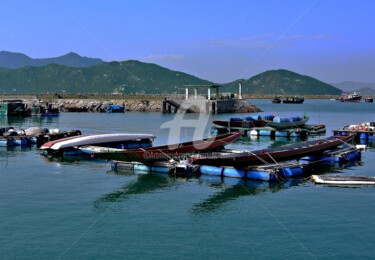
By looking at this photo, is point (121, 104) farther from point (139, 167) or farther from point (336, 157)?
point (139, 167)

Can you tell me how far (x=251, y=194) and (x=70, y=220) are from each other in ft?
38.0

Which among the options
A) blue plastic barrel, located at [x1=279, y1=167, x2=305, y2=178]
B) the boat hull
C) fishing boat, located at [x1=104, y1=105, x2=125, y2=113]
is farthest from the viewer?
fishing boat, located at [x1=104, y1=105, x2=125, y2=113]

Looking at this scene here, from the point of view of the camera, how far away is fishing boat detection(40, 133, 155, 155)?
4284 cm

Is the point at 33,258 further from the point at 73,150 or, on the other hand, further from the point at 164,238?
the point at 73,150

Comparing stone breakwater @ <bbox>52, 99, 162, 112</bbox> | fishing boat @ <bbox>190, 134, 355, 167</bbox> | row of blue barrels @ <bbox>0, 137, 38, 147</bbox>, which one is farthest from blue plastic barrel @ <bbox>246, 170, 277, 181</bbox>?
stone breakwater @ <bbox>52, 99, 162, 112</bbox>

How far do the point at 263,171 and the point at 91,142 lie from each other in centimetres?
2007

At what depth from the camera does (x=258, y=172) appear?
31172 mm

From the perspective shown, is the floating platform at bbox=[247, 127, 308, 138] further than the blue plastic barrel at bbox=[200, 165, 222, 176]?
Yes

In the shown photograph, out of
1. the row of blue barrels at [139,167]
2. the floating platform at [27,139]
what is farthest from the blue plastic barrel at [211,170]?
the floating platform at [27,139]

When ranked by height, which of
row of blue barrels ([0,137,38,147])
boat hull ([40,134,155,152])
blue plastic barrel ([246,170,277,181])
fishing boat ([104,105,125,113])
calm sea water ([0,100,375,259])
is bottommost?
calm sea water ([0,100,375,259])

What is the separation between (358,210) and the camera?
78.9 ft

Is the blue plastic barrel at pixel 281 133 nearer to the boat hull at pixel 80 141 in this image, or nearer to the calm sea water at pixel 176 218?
the boat hull at pixel 80 141

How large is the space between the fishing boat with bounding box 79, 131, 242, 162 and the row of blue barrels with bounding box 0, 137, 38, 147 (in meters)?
11.9

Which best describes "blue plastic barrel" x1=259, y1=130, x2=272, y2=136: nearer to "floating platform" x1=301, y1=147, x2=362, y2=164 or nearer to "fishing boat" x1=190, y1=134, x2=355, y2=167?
"fishing boat" x1=190, y1=134, x2=355, y2=167
